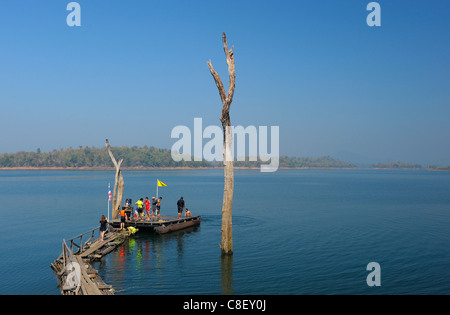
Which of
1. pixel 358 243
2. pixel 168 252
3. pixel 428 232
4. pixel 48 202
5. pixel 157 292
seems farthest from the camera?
pixel 48 202

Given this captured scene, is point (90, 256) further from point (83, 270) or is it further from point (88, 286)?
point (88, 286)

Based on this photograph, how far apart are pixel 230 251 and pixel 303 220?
17908 millimetres

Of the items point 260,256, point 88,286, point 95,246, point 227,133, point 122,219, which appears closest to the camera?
point 88,286

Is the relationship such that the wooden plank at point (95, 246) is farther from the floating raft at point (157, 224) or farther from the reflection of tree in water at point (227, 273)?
the reflection of tree in water at point (227, 273)

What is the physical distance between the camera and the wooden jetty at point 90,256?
1526 centimetres

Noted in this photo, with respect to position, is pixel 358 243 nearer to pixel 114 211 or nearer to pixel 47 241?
pixel 114 211

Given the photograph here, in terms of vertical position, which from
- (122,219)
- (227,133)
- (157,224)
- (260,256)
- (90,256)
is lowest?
(260,256)

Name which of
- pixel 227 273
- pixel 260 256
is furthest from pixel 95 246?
pixel 260 256

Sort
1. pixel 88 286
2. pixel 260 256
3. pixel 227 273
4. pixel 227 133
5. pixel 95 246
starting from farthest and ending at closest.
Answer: pixel 95 246 < pixel 260 256 < pixel 227 133 < pixel 227 273 < pixel 88 286

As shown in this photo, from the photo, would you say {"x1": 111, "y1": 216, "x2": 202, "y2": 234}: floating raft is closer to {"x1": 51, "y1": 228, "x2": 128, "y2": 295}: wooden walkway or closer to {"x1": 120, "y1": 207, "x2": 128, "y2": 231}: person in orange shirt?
{"x1": 120, "y1": 207, "x2": 128, "y2": 231}: person in orange shirt

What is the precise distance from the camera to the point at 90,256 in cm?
2141
